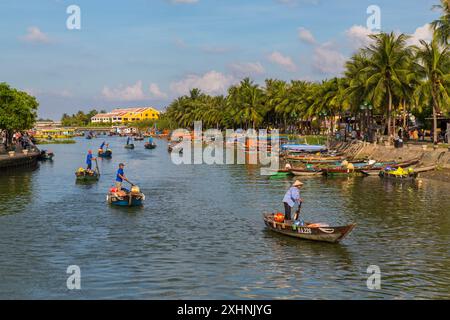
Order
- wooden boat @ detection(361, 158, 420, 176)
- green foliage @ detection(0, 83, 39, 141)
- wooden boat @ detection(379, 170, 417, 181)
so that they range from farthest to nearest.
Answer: green foliage @ detection(0, 83, 39, 141) < wooden boat @ detection(361, 158, 420, 176) < wooden boat @ detection(379, 170, 417, 181)

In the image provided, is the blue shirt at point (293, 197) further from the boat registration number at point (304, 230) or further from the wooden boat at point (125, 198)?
the wooden boat at point (125, 198)

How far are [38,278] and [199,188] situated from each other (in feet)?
101

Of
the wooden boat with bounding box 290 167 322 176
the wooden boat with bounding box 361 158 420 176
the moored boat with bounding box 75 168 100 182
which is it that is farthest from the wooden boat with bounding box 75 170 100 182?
the wooden boat with bounding box 361 158 420 176

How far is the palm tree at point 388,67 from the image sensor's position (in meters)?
73.4

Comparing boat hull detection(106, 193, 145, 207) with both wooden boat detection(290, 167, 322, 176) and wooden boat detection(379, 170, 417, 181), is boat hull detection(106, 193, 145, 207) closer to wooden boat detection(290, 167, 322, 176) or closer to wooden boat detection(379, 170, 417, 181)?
wooden boat detection(290, 167, 322, 176)

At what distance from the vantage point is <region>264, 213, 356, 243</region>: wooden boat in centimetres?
2605

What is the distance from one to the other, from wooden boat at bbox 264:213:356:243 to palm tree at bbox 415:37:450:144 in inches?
1770

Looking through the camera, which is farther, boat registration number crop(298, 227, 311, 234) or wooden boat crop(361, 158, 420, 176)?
wooden boat crop(361, 158, 420, 176)

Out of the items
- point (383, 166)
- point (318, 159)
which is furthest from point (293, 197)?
point (318, 159)

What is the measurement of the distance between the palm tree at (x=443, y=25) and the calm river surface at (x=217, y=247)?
2224cm

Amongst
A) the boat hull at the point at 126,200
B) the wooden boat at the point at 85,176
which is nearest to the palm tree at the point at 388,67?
the wooden boat at the point at 85,176

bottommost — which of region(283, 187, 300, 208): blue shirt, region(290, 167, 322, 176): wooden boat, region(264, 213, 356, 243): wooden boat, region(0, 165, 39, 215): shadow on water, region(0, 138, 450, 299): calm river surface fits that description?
region(0, 138, 450, 299): calm river surface

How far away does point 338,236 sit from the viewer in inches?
1035
